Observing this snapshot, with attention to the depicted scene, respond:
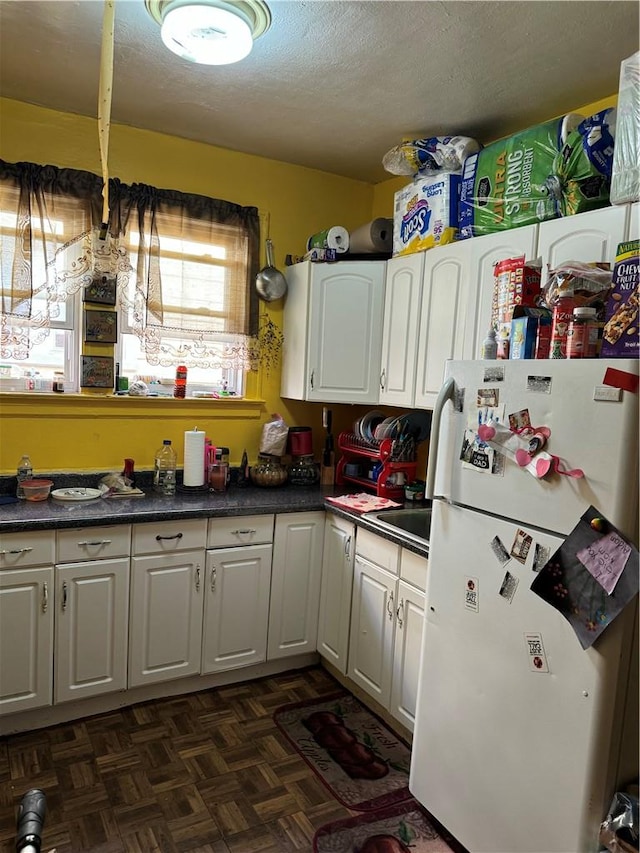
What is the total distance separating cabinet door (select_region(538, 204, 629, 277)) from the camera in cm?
178

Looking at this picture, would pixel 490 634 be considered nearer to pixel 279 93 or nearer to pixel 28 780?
pixel 28 780

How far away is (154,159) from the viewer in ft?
9.39

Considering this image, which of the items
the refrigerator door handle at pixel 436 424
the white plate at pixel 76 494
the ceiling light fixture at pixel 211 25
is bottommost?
the white plate at pixel 76 494

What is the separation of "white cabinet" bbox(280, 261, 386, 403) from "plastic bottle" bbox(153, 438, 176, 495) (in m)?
0.73

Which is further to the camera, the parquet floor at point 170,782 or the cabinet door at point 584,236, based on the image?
the parquet floor at point 170,782

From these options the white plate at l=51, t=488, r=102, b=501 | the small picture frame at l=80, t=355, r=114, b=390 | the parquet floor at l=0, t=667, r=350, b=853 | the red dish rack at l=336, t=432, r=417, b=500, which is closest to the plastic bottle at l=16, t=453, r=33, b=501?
the white plate at l=51, t=488, r=102, b=501

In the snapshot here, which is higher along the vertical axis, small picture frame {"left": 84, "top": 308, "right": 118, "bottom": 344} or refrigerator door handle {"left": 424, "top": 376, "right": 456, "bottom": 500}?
small picture frame {"left": 84, "top": 308, "right": 118, "bottom": 344}

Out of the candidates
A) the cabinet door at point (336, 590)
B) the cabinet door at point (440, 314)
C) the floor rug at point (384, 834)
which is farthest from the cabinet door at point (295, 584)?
the floor rug at point (384, 834)

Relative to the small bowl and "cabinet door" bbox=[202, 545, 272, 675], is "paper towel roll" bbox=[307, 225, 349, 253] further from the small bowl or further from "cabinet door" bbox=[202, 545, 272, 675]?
the small bowl

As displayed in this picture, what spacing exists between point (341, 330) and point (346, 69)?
1.16 m

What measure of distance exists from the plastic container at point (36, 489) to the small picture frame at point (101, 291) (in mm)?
858

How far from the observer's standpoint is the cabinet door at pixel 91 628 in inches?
91.8

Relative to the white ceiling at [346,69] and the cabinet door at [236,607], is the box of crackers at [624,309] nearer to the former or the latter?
the white ceiling at [346,69]

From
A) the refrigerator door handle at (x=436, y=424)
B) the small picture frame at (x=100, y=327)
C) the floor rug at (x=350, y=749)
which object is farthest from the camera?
the small picture frame at (x=100, y=327)
